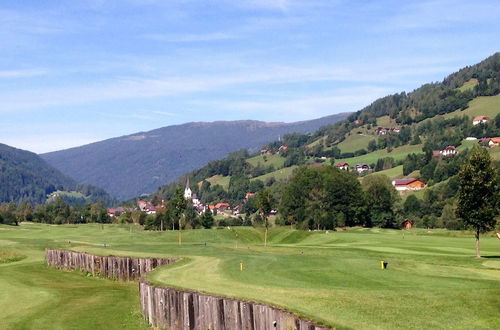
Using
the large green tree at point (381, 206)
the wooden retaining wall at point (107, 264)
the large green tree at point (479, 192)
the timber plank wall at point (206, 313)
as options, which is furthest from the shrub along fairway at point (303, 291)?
the large green tree at point (381, 206)

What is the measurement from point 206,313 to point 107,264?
27871 millimetres

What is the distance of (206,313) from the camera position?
88.5 feet

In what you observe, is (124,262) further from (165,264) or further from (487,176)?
(487,176)

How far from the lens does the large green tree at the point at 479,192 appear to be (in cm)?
5600

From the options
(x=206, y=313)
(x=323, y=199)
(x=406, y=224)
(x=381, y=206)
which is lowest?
(x=406, y=224)

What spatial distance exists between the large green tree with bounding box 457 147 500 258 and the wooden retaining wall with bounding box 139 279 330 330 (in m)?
33.4

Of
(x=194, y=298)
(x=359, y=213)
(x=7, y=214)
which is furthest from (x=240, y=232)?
(x=7, y=214)

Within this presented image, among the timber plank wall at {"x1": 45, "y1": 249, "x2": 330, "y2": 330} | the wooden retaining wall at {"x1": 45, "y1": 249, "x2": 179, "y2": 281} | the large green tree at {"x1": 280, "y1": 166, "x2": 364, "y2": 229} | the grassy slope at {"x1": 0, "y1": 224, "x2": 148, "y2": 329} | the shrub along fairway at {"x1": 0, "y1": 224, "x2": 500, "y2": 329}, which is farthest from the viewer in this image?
the large green tree at {"x1": 280, "y1": 166, "x2": 364, "y2": 229}

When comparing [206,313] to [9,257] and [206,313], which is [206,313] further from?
[9,257]

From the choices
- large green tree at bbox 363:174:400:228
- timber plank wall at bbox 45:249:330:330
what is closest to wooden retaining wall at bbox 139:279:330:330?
timber plank wall at bbox 45:249:330:330

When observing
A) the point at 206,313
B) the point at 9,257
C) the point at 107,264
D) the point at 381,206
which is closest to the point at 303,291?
the point at 206,313

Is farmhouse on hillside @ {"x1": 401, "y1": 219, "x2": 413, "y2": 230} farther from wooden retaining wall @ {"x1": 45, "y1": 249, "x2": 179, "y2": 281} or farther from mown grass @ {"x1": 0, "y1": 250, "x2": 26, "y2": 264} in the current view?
wooden retaining wall @ {"x1": 45, "y1": 249, "x2": 179, "y2": 281}

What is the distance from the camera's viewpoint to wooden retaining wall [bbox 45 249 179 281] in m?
48.8

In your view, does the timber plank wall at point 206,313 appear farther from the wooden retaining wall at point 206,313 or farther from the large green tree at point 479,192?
the large green tree at point 479,192
